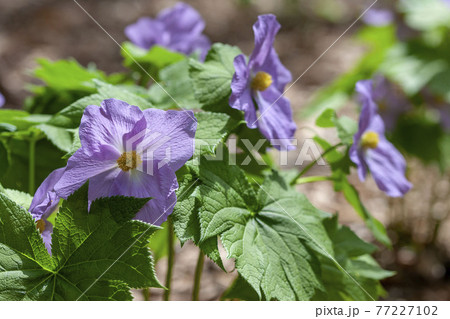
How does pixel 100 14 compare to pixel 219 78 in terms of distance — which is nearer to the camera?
pixel 219 78

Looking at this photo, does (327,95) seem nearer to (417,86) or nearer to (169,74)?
(417,86)

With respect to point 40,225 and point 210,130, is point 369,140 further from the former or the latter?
point 40,225

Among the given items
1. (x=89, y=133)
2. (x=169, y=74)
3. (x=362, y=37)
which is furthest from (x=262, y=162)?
(x=362, y=37)

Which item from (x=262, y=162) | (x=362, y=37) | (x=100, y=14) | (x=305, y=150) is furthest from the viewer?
A: (x=100, y=14)

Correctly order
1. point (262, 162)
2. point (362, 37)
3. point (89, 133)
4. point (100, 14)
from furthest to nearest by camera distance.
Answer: point (100, 14) < point (362, 37) < point (262, 162) < point (89, 133)

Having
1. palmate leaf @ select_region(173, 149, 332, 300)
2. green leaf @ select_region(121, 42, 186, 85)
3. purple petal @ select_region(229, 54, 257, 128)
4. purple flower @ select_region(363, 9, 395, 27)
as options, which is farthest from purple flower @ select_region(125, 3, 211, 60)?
purple flower @ select_region(363, 9, 395, 27)

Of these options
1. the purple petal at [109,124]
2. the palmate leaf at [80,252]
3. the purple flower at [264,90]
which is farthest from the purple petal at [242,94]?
the palmate leaf at [80,252]

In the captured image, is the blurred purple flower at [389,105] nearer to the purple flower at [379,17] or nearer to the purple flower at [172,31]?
the purple flower at [379,17]

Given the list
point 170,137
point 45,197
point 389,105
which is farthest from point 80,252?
point 389,105
